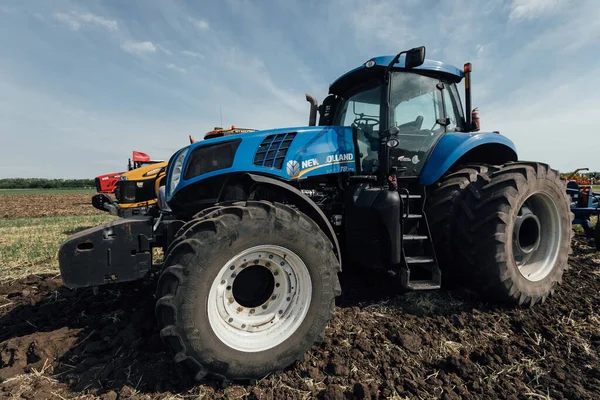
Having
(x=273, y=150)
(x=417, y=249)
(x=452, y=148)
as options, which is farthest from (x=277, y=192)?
(x=452, y=148)

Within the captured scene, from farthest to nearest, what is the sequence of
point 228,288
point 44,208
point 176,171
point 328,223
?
1. point 44,208
2. point 176,171
3. point 328,223
4. point 228,288

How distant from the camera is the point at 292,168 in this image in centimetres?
319

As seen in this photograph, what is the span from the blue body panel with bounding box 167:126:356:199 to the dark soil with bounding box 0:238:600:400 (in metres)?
1.38

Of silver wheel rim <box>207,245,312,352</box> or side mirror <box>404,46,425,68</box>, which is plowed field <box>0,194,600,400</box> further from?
side mirror <box>404,46,425,68</box>

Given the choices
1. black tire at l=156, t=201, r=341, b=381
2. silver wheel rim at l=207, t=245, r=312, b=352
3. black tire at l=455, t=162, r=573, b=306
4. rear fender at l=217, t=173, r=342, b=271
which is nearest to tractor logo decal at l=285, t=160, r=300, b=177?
rear fender at l=217, t=173, r=342, b=271

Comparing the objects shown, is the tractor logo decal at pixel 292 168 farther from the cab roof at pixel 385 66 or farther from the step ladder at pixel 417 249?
the cab roof at pixel 385 66

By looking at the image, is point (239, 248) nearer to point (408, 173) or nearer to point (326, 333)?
point (326, 333)

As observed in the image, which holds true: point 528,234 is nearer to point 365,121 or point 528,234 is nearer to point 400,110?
point 400,110

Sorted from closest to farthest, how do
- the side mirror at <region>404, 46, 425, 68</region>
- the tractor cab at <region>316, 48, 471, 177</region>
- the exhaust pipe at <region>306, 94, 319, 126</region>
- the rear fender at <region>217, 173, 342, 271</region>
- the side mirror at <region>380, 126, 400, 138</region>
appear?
the rear fender at <region>217, 173, 342, 271</region>
the side mirror at <region>404, 46, 425, 68</region>
the side mirror at <region>380, 126, 400, 138</region>
the tractor cab at <region>316, 48, 471, 177</region>
the exhaust pipe at <region>306, 94, 319, 126</region>

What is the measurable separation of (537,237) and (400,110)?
2040mm

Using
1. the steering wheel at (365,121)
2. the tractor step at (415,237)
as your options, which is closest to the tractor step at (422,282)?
the tractor step at (415,237)

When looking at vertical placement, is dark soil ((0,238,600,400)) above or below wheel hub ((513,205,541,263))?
below

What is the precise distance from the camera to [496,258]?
3.16 meters

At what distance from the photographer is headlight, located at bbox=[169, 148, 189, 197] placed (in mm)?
3327
